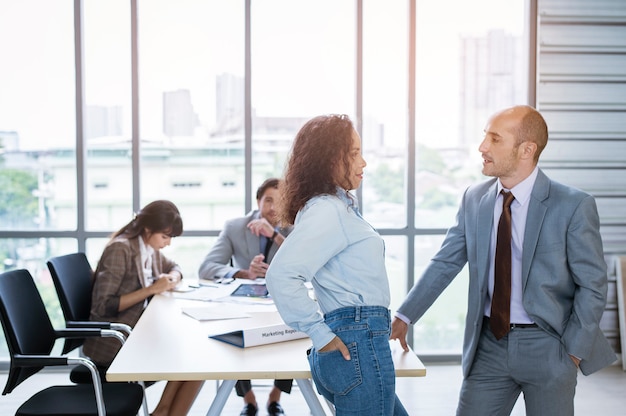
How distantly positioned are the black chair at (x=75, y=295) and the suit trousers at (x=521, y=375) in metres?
1.64

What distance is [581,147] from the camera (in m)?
5.15

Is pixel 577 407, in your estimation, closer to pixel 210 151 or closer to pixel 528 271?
pixel 528 271

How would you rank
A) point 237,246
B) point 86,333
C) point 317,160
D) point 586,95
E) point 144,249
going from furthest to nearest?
point 586,95 < point 237,246 < point 144,249 < point 86,333 < point 317,160

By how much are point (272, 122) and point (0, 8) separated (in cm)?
206

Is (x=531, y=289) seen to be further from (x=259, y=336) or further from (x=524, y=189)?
(x=259, y=336)

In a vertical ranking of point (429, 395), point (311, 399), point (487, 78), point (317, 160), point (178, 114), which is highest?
point (487, 78)

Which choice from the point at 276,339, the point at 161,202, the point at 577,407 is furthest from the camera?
the point at 577,407

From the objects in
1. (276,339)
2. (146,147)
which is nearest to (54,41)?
(146,147)

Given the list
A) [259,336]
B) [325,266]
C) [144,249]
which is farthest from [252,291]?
[325,266]

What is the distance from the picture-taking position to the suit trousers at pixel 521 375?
2479 mm

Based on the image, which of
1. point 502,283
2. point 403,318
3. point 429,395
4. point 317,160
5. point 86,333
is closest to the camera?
point 317,160

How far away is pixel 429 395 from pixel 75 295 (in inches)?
88.9

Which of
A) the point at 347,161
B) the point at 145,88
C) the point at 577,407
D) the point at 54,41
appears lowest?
the point at 577,407

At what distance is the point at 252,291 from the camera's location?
3674 mm
